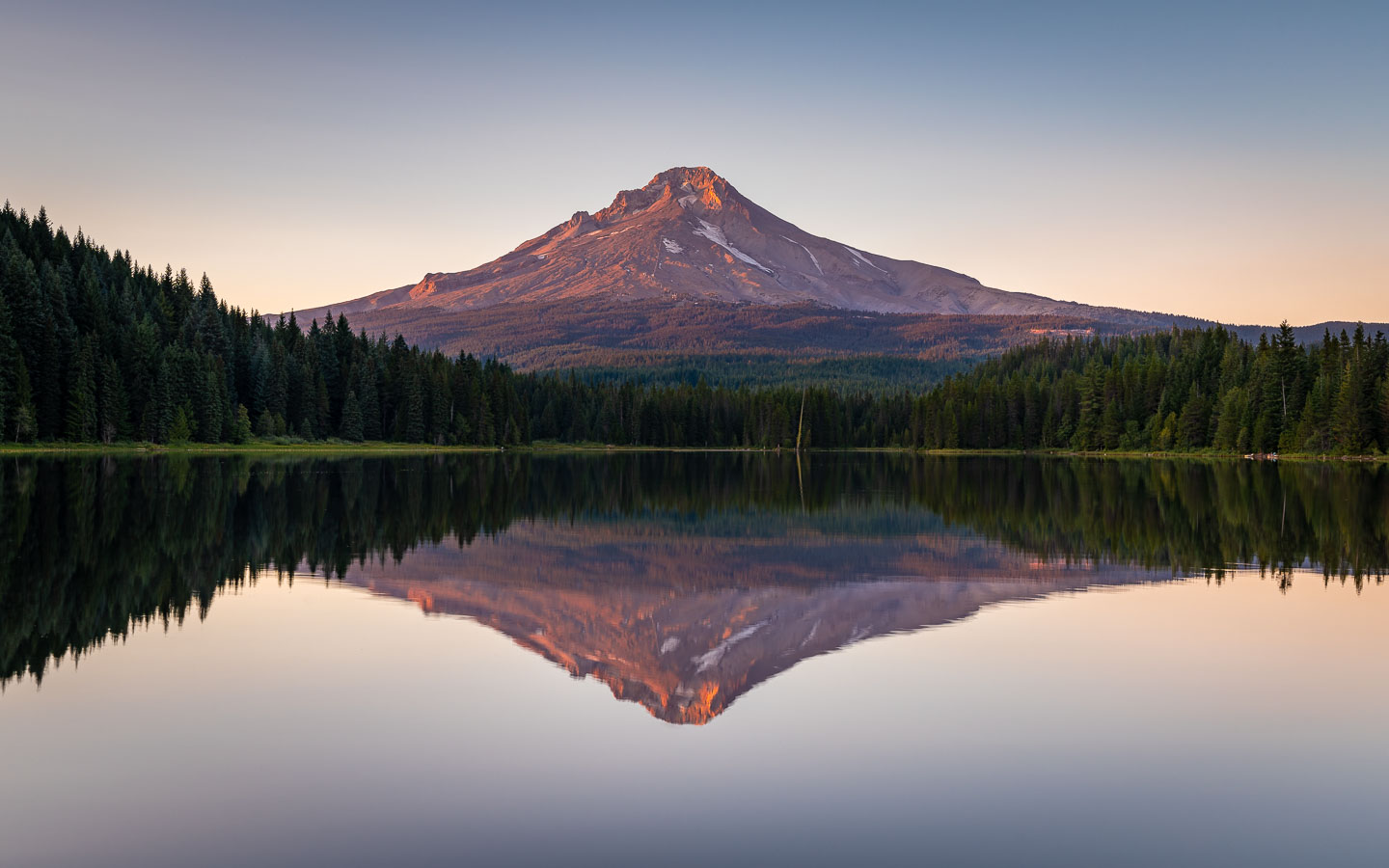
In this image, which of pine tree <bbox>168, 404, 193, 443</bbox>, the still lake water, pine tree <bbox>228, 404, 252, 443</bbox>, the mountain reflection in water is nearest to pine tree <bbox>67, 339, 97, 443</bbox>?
pine tree <bbox>168, 404, 193, 443</bbox>

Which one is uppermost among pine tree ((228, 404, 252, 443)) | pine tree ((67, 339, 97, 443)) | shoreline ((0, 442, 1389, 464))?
pine tree ((67, 339, 97, 443))

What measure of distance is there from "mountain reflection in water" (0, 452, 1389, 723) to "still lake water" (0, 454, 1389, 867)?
0.16 meters

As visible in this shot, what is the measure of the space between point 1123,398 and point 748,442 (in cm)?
6836

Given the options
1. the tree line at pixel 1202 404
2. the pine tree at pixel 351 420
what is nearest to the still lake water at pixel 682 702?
the tree line at pixel 1202 404

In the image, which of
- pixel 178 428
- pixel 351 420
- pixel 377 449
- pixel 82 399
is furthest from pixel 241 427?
pixel 82 399

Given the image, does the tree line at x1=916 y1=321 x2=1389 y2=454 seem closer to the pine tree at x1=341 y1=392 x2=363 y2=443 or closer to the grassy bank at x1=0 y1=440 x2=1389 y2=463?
the grassy bank at x1=0 y1=440 x2=1389 y2=463

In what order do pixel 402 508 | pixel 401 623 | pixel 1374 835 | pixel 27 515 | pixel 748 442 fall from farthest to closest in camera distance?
pixel 748 442 → pixel 402 508 → pixel 27 515 → pixel 401 623 → pixel 1374 835

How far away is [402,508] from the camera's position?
41.1 metres

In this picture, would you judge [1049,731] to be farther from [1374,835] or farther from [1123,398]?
[1123,398]

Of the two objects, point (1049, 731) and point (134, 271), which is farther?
point (134, 271)

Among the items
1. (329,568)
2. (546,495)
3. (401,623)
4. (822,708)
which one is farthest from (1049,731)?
(546,495)

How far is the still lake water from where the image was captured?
9.11m

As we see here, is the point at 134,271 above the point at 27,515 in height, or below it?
above

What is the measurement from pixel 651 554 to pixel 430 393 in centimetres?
12352
